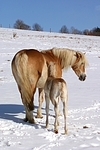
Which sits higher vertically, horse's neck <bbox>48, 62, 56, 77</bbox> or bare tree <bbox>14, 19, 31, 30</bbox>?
bare tree <bbox>14, 19, 31, 30</bbox>

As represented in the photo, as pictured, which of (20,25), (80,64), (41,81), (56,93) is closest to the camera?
(56,93)

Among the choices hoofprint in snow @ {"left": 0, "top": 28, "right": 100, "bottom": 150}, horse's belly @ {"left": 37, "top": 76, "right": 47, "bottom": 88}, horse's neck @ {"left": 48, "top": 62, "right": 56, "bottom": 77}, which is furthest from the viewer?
horse's neck @ {"left": 48, "top": 62, "right": 56, "bottom": 77}

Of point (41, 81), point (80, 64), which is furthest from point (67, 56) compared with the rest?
point (41, 81)

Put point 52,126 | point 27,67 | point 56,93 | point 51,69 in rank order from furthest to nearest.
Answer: point 51,69
point 27,67
point 52,126
point 56,93

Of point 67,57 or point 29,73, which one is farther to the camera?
point 67,57

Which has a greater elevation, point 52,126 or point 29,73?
point 29,73

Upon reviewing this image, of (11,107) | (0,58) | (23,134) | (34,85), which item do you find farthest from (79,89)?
(0,58)

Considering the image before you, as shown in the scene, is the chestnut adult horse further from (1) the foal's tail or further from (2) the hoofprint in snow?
(2) the hoofprint in snow

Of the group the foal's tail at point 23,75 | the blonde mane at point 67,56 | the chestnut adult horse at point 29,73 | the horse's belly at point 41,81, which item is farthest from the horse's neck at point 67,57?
the foal's tail at point 23,75

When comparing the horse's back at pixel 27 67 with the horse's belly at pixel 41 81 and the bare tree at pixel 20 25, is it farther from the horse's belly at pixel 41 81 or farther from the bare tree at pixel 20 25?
the bare tree at pixel 20 25

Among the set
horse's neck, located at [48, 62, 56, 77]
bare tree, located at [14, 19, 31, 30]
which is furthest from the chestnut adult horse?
bare tree, located at [14, 19, 31, 30]

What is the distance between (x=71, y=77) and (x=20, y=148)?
798cm

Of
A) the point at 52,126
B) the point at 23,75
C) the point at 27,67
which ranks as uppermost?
the point at 27,67

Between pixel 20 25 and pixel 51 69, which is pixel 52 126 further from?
pixel 20 25
